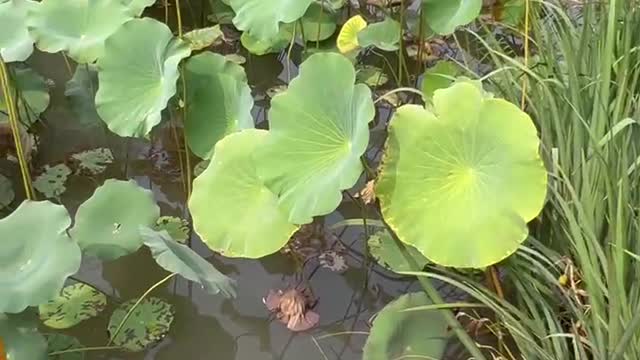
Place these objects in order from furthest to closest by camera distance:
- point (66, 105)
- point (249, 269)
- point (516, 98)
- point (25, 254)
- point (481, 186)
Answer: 1. point (66, 105)
2. point (249, 269)
3. point (516, 98)
4. point (25, 254)
5. point (481, 186)

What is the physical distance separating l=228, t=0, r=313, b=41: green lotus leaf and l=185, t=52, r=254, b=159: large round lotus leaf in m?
0.07

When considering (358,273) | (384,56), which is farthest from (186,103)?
(384,56)

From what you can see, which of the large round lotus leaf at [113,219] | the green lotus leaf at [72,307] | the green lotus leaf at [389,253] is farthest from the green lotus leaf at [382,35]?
the green lotus leaf at [72,307]

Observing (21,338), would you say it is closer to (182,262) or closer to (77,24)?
(182,262)

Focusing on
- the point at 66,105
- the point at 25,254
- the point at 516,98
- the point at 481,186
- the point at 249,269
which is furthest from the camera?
the point at 66,105

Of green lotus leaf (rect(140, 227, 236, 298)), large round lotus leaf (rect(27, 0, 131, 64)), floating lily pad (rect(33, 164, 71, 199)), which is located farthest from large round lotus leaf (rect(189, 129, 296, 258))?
floating lily pad (rect(33, 164, 71, 199))

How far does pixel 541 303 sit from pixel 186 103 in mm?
700

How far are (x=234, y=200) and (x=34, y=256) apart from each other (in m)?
0.30

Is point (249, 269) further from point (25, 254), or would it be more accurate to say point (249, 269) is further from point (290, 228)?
point (25, 254)

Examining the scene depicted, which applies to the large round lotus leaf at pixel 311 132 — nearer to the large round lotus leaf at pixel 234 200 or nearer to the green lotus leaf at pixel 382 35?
the large round lotus leaf at pixel 234 200

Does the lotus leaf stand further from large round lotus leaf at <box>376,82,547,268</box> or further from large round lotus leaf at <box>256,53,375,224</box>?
large round lotus leaf at <box>376,82,547,268</box>

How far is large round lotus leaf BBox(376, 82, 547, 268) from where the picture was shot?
125 centimetres

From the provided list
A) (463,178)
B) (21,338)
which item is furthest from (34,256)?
(463,178)

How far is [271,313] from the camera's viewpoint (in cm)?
159
